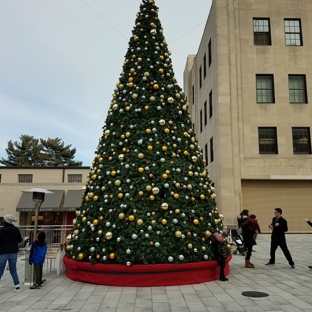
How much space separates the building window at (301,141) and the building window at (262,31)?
22.7ft

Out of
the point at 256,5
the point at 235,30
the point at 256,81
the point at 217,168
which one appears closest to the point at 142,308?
the point at 217,168

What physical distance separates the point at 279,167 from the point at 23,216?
23.3 meters

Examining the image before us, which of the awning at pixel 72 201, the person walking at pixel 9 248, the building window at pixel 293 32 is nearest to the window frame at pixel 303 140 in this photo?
the building window at pixel 293 32

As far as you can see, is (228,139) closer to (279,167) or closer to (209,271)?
(279,167)

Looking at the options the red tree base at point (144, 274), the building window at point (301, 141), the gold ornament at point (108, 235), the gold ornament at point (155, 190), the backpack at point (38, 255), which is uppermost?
the building window at point (301, 141)

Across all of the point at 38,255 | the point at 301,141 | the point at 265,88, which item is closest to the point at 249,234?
the point at 38,255

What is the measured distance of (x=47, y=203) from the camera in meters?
30.0

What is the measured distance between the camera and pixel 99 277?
25.4ft

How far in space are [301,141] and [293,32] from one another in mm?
8145

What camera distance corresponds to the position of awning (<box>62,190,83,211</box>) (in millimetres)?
30062

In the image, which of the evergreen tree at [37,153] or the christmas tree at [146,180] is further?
the evergreen tree at [37,153]

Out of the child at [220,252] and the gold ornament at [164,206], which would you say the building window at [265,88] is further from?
the gold ornament at [164,206]

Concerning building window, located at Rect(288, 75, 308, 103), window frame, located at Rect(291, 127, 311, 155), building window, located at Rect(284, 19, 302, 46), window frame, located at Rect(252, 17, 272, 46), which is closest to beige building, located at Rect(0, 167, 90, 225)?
window frame, located at Rect(291, 127, 311, 155)

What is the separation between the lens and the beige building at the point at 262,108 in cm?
2194
